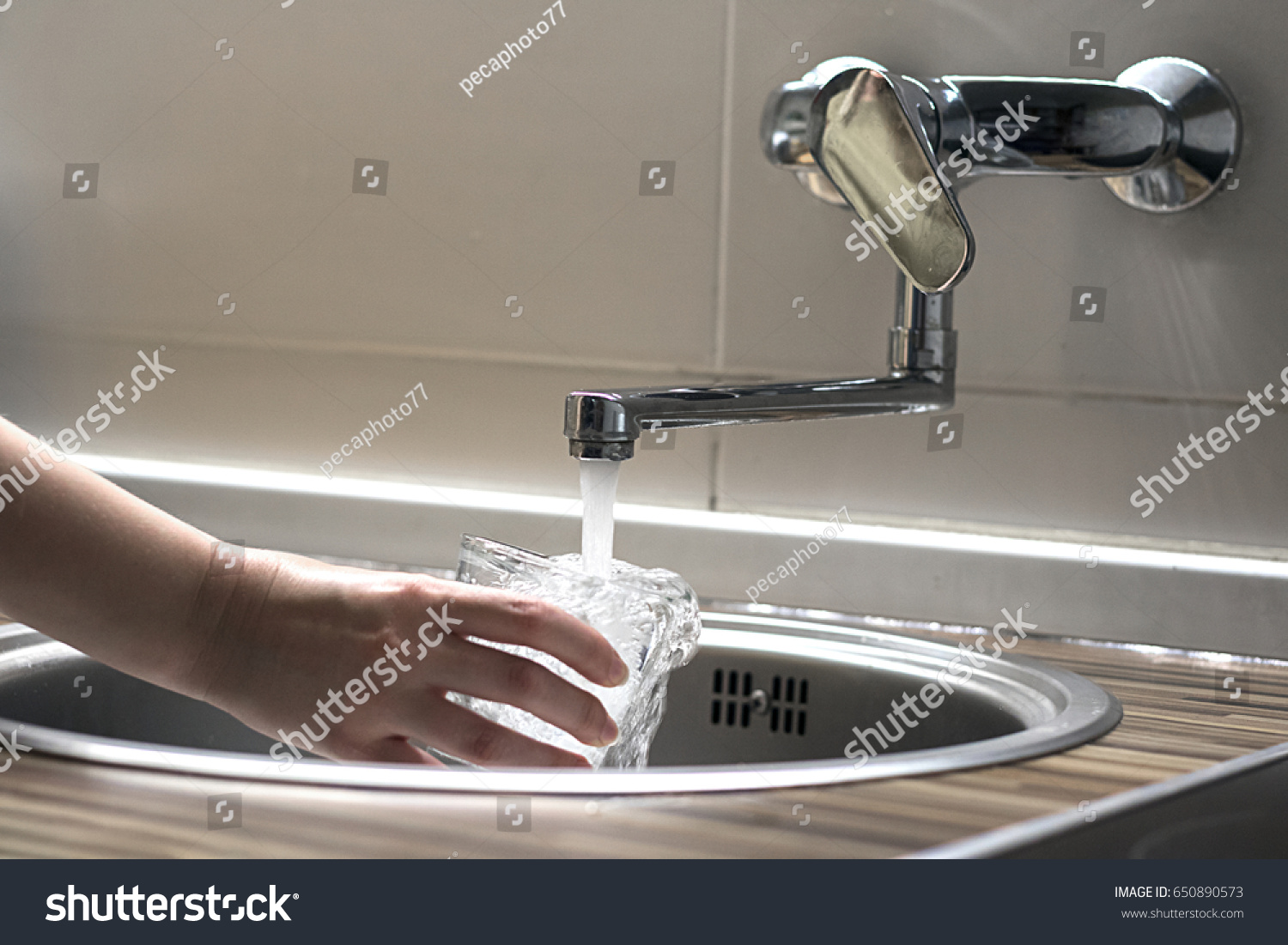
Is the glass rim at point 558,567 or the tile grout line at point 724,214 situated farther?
the tile grout line at point 724,214

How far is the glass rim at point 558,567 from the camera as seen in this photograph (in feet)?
2.18

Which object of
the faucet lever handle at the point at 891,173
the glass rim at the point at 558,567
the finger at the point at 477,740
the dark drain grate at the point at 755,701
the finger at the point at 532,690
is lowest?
the dark drain grate at the point at 755,701

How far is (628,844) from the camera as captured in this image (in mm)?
464

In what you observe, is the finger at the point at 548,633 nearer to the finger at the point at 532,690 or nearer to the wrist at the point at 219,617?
the finger at the point at 532,690

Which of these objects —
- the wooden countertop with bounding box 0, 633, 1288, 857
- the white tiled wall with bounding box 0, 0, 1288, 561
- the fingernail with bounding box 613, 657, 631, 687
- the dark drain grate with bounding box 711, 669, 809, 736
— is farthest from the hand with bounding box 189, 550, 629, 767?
the white tiled wall with bounding box 0, 0, 1288, 561

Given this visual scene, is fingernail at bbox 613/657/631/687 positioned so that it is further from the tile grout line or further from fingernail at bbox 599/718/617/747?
the tile grout line

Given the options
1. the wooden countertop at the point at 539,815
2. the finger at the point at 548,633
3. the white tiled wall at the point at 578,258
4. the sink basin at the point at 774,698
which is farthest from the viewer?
the white tiled wall at the point at 578,258

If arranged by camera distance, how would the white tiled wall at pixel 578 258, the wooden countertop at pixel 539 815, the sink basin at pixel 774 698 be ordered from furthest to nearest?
the white tiled wall at pixel 578 258, the sink basin at pixel 774 698, the wooden countertop at pixel 539 815

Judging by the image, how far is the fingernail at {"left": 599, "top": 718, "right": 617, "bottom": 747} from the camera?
Answer: 0.63 meters

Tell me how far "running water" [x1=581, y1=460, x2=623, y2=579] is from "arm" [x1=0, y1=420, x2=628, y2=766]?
0.19 ft

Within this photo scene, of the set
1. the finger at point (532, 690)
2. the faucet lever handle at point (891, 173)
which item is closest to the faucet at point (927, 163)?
the faucet lever handle at point (891, 173)

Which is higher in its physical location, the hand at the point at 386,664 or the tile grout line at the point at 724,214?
the tile grout line at the point at 724,214

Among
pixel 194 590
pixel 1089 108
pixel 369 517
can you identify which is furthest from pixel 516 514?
pixel 1089 108

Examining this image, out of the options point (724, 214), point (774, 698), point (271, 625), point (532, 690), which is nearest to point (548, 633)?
point (532, 690)
